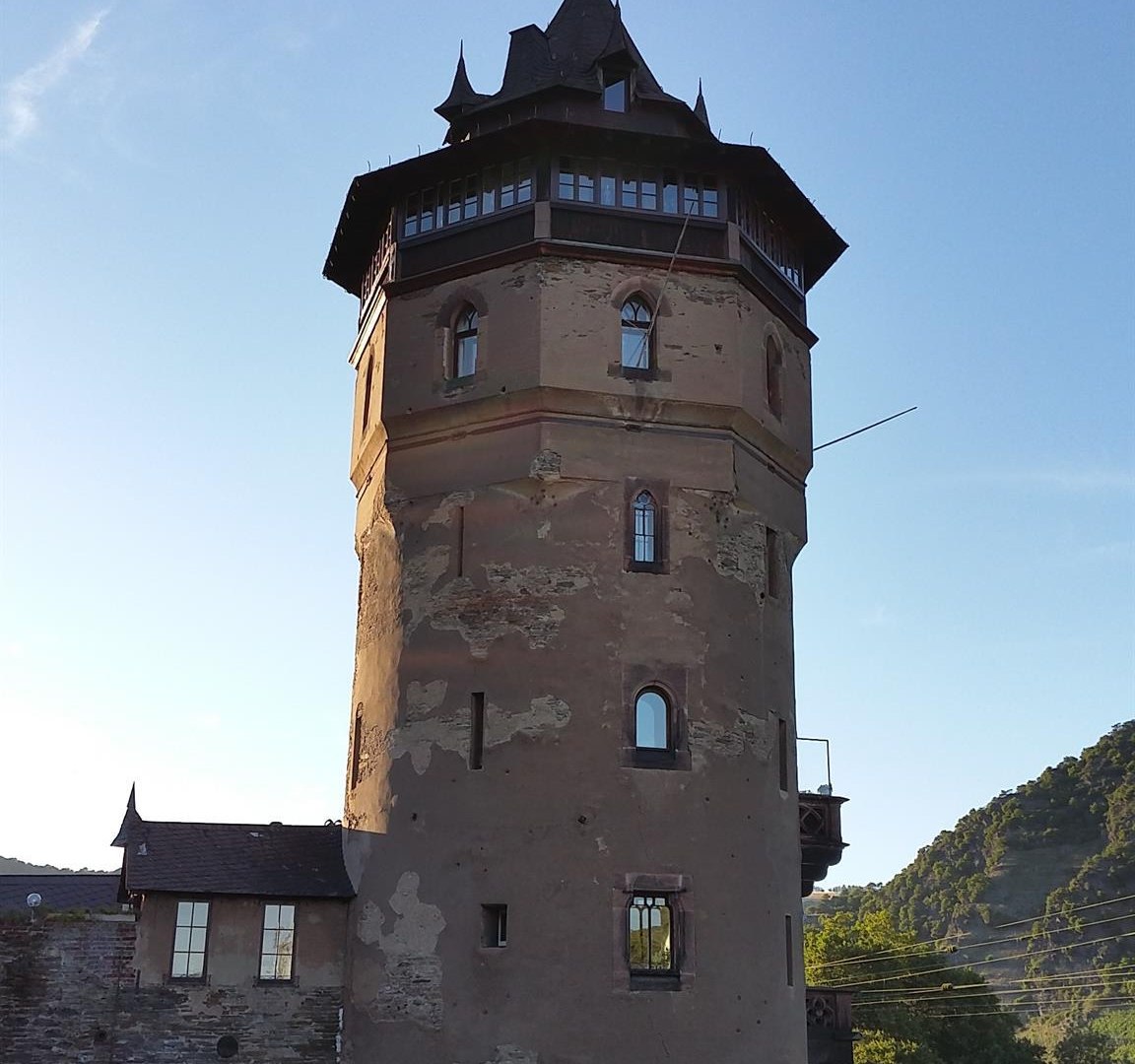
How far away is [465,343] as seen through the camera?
93.8 ft

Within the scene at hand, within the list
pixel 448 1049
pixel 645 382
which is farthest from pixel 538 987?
pixel 645 382

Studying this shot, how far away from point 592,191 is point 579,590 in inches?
314

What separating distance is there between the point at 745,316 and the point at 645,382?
107 inches

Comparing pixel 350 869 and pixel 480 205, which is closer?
pixel 350 869

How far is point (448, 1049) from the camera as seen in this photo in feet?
79.5

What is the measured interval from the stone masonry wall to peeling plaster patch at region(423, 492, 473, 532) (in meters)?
8.58

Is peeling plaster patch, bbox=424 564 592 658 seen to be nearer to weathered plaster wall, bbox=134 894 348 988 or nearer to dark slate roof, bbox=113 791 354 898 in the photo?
dark slate roof, bbox=113 791 354 898

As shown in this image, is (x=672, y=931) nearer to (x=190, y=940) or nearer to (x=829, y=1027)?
(x=829, y=1027)

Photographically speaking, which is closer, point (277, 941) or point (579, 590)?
point (277, 941)

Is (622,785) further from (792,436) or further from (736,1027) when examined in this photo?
(792,436)

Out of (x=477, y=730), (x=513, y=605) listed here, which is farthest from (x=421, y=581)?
(x=477, y=730)

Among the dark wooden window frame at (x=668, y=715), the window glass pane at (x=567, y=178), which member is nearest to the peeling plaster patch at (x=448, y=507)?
the dark wooden window frame at (x=668, y=715)

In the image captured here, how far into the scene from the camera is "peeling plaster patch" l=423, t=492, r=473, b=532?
89.8ft

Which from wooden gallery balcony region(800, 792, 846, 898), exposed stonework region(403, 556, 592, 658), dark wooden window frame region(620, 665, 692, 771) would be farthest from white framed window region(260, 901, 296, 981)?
wooden gallery balcony region(800, 792, 846, 898)
